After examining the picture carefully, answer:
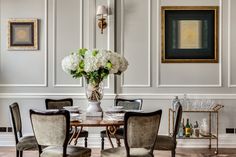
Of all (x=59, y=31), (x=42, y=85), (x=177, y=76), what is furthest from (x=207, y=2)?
(x=42, y=85)

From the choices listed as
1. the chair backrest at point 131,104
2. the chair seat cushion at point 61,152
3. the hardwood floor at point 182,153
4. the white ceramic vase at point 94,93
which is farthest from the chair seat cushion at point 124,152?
the hardwood floor at point 182,153

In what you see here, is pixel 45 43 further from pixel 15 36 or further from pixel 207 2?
pixel 207 2

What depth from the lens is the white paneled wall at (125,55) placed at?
221 inches

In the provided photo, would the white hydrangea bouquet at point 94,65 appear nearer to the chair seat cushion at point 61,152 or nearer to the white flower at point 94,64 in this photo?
the white flower at point 94,64

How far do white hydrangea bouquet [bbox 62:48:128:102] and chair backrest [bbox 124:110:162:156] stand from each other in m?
0.73

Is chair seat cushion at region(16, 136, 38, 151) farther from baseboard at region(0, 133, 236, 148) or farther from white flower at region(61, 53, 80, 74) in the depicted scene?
baseboard at region(0, 133, 236, 148)

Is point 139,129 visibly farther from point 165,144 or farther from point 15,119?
point 15,119

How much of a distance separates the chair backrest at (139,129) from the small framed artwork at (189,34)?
7.97 ft

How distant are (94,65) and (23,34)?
2299mm

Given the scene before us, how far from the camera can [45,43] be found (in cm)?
567

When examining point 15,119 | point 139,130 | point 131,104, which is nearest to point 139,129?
point 139,130

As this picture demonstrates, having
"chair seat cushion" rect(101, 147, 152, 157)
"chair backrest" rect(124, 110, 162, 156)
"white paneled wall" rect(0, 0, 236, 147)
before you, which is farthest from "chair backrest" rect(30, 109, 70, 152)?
"white paneled wall" rect(0, 0, 236, 147)

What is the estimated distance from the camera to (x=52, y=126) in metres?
3.35

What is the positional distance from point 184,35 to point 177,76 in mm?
645
